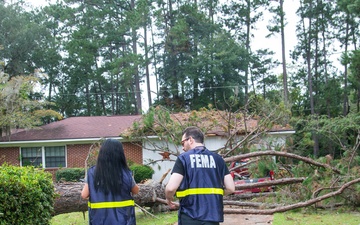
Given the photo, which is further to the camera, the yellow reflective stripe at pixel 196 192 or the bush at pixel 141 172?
the bush at pixel 141 172

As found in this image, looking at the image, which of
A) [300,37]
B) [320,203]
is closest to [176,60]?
[300,37]

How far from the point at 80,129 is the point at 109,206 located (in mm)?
18160

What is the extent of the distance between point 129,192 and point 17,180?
1.64m

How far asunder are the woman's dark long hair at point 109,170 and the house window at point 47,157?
17348 millimetres

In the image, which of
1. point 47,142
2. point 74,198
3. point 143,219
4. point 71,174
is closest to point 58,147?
point 47,142

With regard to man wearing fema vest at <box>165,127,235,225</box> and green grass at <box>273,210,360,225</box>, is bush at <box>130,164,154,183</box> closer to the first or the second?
green grass at <box>273,210,360,225</box>

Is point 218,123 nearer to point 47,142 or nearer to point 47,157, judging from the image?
point 47,142

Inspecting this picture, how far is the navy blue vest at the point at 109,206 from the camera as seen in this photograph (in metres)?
4.11

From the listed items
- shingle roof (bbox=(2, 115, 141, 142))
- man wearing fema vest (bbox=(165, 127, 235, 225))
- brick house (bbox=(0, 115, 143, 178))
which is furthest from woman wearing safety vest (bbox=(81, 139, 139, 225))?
shingle roof (bbox=(2, 115, 141, 142))

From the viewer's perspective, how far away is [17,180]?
201 inches

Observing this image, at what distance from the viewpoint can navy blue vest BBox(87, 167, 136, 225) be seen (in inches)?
162

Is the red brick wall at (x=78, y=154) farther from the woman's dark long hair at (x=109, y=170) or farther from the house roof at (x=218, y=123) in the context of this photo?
the woman's dark long hair at (x=109, y=170)

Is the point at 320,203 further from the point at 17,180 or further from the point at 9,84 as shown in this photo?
the point at 9,84

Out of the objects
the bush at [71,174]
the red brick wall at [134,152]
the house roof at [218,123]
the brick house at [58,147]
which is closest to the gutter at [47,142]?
the brick house at [58,147]
